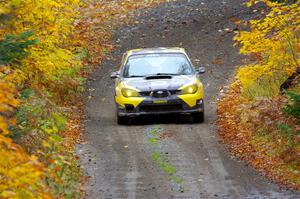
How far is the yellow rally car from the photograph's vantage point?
17516mm

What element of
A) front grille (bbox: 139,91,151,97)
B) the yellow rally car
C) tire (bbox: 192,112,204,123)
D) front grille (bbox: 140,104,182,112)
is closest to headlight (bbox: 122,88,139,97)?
the yellow rally car

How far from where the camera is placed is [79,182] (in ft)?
42.4

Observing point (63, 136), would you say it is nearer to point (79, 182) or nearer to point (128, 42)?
point (79, 182)

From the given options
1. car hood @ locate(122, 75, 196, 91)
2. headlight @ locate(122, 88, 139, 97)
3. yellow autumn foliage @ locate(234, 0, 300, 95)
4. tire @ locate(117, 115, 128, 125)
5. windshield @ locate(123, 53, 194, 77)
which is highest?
yellow autumn foliage @ locate(234, 0, 300, 95)

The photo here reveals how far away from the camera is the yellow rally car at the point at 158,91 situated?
57.5 feet

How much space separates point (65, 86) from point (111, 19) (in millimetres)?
13501

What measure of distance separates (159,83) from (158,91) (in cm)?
27

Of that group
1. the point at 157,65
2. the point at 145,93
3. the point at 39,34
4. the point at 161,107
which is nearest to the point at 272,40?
the point at 161,107

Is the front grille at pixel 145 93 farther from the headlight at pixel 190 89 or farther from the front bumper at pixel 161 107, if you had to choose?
the headlight at pixel 190 89

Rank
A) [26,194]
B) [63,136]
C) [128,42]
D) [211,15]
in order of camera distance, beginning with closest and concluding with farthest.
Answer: [26,194], [63,136], [128,42], [211,15]

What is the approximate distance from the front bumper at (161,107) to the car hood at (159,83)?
0.89 feet

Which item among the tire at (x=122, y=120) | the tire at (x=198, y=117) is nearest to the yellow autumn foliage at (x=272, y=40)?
the tire at (x=198, y=117)

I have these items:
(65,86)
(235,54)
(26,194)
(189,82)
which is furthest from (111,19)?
(26,194)

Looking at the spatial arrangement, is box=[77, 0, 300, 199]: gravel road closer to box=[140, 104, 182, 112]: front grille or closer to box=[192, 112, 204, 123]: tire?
box=[192, 112, 204, 123]: tire
